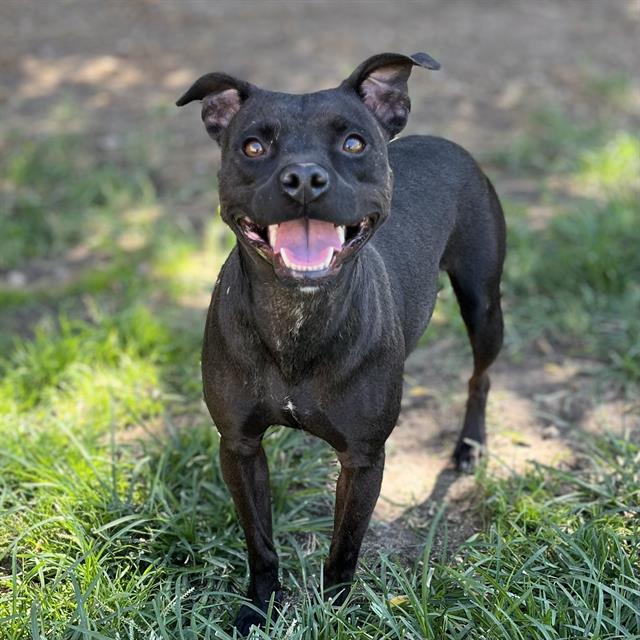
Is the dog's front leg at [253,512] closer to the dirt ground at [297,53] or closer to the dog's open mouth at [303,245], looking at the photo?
the dog's open mouth at [303,245]

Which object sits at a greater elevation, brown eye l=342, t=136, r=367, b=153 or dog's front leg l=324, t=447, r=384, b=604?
brown eye l=342, t=136, r=367, b=153

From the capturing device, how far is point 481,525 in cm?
424

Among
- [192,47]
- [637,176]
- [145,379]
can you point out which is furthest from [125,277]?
[192,47]

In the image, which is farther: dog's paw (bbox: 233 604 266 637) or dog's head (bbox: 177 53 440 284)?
dog's paw (bbox: 233 604 266 637)

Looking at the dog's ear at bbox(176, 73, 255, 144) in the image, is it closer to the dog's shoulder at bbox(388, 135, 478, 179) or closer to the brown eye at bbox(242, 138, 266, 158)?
the brown eye at bbox(242, 138, 266, 158)

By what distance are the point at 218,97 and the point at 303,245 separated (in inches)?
29.8

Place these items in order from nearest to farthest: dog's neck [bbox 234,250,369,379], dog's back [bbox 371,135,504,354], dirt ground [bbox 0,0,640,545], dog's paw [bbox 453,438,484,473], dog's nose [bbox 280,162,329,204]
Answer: dog's nose [bbox 280,162,329,204], dog's neck [bbox 234,250,369,379], dog's back [bbox 371,135,504,354], dog's paw [bbox 453,438,484,473], dirt ground [bbox 0,0,640,545]

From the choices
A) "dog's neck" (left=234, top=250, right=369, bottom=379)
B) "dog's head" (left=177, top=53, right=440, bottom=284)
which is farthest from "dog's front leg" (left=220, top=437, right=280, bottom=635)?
"dog's head" (left=177, top=53, right=440, bottom=284)

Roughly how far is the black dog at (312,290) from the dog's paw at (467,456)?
924 millimetres

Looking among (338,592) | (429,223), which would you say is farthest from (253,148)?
(338,592)

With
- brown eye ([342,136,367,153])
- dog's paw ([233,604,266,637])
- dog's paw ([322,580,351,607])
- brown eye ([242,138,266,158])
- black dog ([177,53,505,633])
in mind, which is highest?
brown eye ([342,136,367,153])

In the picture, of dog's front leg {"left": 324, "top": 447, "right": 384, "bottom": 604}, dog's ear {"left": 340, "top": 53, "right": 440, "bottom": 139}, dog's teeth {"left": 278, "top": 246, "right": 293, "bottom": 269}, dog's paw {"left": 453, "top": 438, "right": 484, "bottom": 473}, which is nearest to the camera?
dog's teeth {"left": 278, "top": 246, "right": 293, "bottom": 269}

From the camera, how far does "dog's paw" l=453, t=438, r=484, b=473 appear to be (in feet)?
15.3

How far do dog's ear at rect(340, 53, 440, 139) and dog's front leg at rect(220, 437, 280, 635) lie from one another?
1.21 meters
